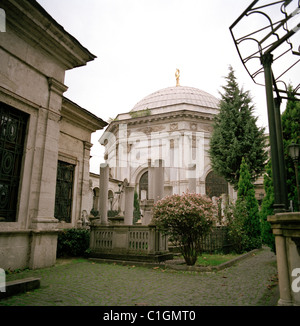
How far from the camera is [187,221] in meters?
7.53

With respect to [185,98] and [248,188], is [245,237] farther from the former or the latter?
[185,98]

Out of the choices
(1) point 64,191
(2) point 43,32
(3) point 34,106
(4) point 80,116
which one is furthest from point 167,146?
(2) point 43,32

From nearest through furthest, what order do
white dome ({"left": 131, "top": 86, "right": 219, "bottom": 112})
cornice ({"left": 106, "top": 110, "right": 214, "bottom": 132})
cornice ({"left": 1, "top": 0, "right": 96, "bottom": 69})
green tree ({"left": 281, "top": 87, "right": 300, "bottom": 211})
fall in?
cornice ({"left": 1, "top": 0, "right": 96, "bottom": 69}), green tree ({"left": 281, "top": 87, "right": 300, "bottom": 211}), cornice ({"left": 106, "top": 110, "right": 214, "bottom": 132}), white dome ({"left": 131, "top": 86, "right": 219, "bottom": 112})

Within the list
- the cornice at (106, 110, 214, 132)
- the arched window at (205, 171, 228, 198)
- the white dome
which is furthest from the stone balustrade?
the white dome

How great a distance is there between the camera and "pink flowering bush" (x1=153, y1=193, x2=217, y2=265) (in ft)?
24.6

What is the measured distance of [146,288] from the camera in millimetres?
5129

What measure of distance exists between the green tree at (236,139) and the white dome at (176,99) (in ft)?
36.8

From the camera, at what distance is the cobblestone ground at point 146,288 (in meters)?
4.17

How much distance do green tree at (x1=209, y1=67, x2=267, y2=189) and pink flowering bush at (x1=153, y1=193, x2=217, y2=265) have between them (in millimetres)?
10812

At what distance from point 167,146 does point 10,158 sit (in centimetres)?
2020

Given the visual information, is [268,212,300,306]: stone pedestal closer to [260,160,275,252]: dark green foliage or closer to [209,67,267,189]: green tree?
[260,160,275,252]: dark green foliage

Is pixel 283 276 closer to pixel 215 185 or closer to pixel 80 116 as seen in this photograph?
pixel 80 116

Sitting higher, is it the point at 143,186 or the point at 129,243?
the point at 143,186
